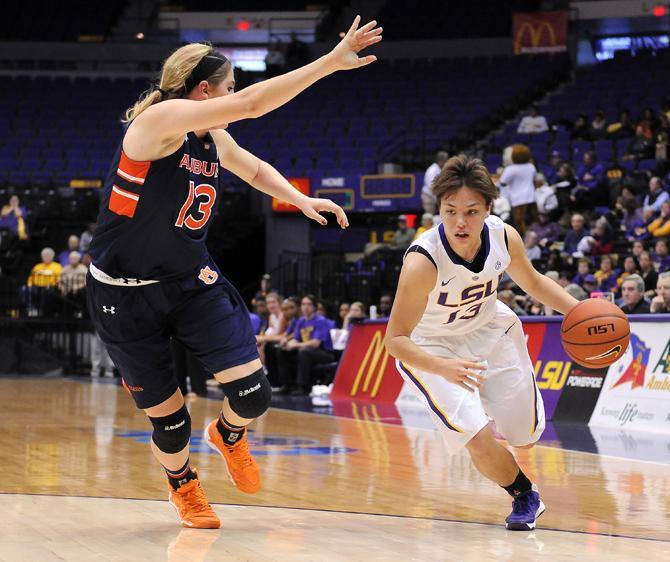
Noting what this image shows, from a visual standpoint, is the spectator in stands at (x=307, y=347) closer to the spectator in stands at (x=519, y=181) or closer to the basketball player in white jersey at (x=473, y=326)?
the spectator in stands at (x=519, y=181)

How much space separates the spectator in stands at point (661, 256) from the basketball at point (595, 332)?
7.71m

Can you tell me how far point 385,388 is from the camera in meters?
12.8

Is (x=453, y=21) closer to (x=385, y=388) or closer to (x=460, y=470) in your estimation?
(x=385, y=388)

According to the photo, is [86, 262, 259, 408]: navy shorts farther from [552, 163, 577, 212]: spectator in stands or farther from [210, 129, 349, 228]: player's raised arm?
[552, 163, 577, 212]: spectator in stands

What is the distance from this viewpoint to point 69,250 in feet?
63.3

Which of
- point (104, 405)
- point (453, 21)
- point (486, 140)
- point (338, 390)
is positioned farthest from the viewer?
point (453, 21)

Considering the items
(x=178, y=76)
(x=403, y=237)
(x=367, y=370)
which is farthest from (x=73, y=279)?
(x=178, y=76)

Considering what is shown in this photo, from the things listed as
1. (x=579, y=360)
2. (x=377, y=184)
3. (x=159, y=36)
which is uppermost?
(x=159, y=36)

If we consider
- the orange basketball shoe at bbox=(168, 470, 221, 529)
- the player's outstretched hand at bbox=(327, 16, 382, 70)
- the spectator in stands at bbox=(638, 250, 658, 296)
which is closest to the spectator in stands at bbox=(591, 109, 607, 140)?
the spectator in stands at bbox=(638, 250, 658, 296)

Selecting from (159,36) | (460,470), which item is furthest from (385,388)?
(159,36)

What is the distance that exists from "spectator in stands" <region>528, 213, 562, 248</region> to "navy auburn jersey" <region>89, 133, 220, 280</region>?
10541 mm

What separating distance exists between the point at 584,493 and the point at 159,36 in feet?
86.2

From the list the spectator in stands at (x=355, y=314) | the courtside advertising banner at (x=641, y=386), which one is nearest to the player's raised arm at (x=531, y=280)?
the courtside advertising banner at (x=641, y=386)

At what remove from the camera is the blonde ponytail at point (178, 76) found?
14.3 feet
